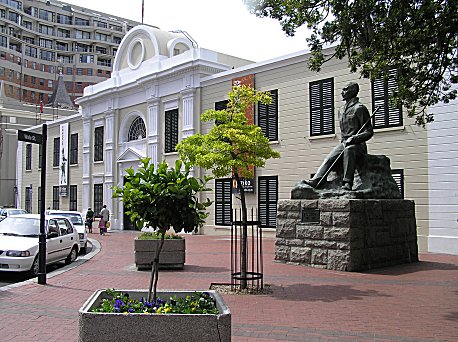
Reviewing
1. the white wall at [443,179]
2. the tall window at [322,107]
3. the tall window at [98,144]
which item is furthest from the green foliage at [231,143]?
the tall window at [98,144]

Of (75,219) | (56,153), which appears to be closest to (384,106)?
(75,219)

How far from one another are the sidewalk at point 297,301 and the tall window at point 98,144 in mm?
21370

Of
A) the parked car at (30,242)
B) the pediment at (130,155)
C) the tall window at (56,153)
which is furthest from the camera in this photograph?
the tall window at (56,153)

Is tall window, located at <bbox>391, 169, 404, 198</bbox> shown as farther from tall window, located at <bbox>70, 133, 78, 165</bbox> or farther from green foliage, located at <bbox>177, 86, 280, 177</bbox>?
tall window, located at <bbox>70, 133, 78, 165</bbox>

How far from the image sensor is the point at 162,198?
572 cm

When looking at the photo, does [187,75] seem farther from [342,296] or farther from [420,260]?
[342,296]

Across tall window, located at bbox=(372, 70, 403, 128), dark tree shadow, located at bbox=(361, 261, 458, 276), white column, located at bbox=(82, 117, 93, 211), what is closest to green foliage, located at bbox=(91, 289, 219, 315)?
dark tree shadow, located at bbox=(361, 261, 458, 276)

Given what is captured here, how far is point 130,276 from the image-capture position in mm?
11977

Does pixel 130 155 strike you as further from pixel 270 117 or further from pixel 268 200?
pixel 268 200

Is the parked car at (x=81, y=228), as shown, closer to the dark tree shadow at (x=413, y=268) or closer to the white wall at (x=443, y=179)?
the dark tree shadow at (x=413, y=268)

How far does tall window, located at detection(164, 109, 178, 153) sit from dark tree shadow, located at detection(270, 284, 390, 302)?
18.6m

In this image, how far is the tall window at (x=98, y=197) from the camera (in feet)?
112

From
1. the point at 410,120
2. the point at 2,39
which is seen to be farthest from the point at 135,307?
the point at 2,39

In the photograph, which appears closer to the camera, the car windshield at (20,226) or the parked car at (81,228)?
the car windshield at (20,226)
